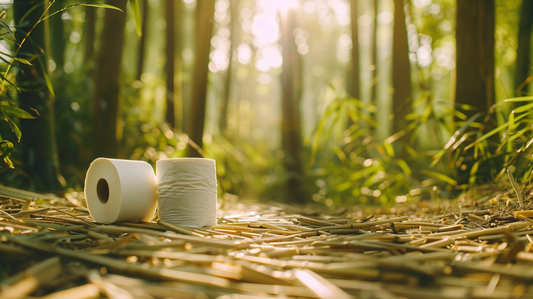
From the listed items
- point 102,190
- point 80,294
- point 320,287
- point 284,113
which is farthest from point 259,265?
point 284,113

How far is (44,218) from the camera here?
1.49 metres

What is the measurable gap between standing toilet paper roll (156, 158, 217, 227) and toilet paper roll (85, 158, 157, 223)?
59mm

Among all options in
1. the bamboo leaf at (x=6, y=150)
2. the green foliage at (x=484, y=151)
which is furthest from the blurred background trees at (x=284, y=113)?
the bamboo leaf at (x=6, y=150)

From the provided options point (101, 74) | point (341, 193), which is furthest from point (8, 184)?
point (341, 193)

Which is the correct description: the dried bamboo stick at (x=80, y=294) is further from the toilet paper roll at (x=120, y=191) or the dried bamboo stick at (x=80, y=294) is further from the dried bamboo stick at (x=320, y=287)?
the toilet paper roll at (x=120, y=191)

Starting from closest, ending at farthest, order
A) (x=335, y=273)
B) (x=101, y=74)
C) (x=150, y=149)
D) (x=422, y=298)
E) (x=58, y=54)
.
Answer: (x=422, y=298) → (x=335, y=273) → (x=101, y=74) → (x=150, y=149) → (x=58, y=54)

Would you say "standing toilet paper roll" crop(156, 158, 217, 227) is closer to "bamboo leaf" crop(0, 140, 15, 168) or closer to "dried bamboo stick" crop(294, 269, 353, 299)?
"bamboo leaf" crop(0, 140, 15, 168)

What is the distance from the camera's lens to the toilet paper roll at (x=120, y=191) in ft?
4.98

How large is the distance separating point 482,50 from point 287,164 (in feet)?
9.58

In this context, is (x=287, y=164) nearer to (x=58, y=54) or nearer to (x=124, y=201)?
(x=58, y=54)

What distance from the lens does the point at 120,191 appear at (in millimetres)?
1494

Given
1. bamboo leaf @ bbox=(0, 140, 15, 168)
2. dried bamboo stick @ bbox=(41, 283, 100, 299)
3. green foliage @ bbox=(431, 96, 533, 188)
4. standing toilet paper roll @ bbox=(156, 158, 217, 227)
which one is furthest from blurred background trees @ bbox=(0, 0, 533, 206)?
dried bamboo stick @ bbox=(41, 283, 100, 299)

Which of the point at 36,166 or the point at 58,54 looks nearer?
the point at 36,166

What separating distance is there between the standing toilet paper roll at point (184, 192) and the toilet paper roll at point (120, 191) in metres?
0.06
